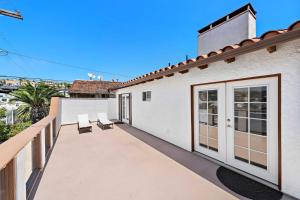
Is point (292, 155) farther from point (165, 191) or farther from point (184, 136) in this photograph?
point (184, 136)

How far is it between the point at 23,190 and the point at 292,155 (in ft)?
17.1

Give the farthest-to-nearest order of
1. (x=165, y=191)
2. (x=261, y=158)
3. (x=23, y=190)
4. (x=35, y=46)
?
(x=35, y=46) < (x=261, y=158) < (x=165, y=191) < (x=23, y=190)

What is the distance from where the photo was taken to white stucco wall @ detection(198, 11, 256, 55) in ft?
20.3

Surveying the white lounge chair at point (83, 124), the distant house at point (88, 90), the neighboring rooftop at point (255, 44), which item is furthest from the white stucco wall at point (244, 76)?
the distant house at point (88, 90)

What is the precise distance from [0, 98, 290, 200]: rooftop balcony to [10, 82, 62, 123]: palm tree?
6.90 m

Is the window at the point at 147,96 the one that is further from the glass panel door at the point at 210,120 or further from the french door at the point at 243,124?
the french door at the point at 243,124

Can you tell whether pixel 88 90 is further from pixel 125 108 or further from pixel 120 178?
pixel 120 178

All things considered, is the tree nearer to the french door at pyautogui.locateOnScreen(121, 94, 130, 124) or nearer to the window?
the french door at pyautogui.locateOnScreen(121, 94, 130, 124)

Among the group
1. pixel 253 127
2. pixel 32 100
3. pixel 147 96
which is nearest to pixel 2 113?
pixel 32 100

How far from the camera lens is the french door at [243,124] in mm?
3309

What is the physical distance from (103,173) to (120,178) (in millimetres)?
613

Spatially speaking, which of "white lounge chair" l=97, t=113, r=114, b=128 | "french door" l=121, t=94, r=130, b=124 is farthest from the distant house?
"white lounge chair" l=97, t=113, r=114, b=128

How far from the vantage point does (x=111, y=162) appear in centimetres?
481

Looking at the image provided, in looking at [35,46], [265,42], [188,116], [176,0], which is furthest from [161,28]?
[35,46]
